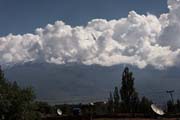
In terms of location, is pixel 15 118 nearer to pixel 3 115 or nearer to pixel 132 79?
pixel 3 115

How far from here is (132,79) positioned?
124 m

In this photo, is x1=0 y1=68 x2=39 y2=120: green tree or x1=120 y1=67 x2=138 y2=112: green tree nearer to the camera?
x1=0 y1=68 x2=39 y2=120: green tree

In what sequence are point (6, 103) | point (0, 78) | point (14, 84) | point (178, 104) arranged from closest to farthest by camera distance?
point (6, 103) < point (14, 84) < point (0, 78) < point (178, 104)

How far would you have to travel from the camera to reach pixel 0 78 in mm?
83438

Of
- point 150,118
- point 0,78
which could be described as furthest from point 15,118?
point 150,118

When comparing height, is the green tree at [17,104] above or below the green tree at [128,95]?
below

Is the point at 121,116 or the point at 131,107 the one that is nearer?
the point at 121,116

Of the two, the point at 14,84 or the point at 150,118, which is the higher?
the point at 14,84

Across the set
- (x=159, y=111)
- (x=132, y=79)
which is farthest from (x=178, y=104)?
(x=159, y=111)

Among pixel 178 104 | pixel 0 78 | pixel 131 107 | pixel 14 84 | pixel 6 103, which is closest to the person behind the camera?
pixel 6 103

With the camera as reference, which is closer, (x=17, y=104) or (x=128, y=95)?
(x=17, y=104)

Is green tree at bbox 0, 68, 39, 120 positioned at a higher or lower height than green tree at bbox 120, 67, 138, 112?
lower

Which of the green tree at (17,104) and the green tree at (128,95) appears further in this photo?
the green tree at (128,95)

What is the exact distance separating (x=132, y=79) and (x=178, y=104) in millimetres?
34564
